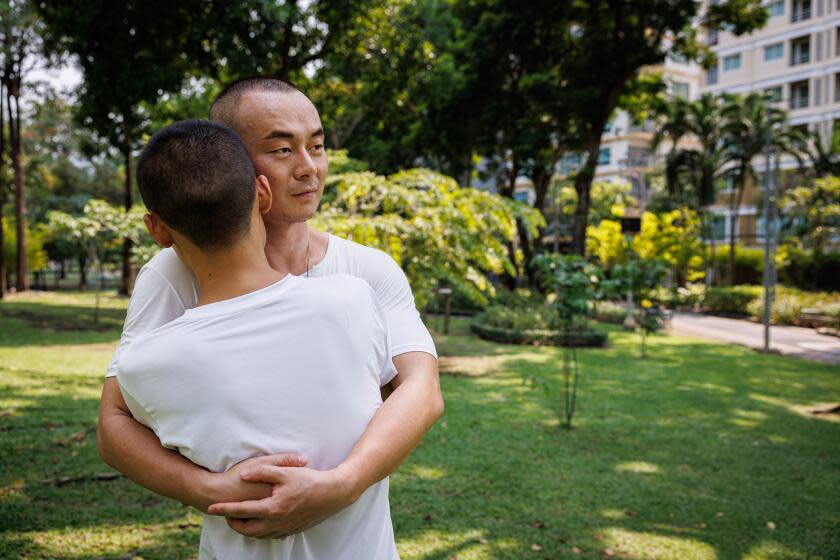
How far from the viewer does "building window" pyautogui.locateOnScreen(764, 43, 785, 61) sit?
43.4 meters

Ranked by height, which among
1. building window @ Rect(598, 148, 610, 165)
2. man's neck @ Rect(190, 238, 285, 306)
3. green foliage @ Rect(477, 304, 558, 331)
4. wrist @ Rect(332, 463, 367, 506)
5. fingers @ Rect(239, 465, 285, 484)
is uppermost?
building window @ Rect(598, 148, 610, 165)

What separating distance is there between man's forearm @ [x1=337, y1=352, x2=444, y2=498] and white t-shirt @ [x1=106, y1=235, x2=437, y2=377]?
0.18ft

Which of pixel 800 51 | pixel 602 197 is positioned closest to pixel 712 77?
pixel 800 51

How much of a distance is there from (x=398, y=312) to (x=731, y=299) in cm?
2850

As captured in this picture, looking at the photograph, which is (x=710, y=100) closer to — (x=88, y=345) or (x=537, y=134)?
(x=537, y=134)

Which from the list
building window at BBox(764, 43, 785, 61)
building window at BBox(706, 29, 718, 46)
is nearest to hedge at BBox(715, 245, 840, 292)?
building window at BBox(764, 43, 785, 61)

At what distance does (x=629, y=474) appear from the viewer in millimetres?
6113

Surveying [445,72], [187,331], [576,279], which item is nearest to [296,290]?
[187,331]

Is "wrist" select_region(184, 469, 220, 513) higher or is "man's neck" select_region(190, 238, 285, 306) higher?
"man's neck" select_region(190, 238, 285, 306)

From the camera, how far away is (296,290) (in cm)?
133

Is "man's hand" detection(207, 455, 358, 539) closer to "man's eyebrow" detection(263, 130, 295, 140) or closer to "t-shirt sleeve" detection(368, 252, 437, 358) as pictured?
"t-shirt sleeve" detection(368, 252, 437, 358)

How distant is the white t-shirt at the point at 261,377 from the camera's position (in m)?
1.27

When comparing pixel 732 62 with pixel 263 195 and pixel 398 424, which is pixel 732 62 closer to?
pixel 263 195

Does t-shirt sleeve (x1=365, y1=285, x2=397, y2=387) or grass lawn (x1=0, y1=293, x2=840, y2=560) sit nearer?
t-shirt sleeve (x1=365, y1=285, x2=397, y2=387)
